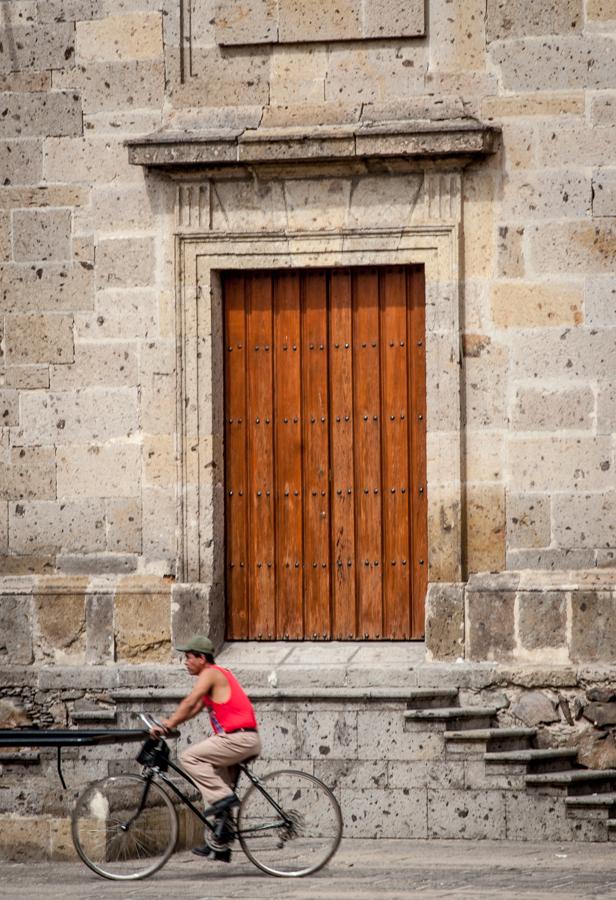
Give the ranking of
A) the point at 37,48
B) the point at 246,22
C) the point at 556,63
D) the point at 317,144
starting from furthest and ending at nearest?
1. the point at 37,48
2. the point at 246,22
3. the point at 317,144
4. the point at 556,63

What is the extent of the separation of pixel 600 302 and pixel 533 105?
4.39 ft

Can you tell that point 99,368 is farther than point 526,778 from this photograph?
Yes

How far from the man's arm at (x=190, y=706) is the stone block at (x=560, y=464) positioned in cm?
312

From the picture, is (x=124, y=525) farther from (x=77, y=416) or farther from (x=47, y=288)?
(x=47, y=288)

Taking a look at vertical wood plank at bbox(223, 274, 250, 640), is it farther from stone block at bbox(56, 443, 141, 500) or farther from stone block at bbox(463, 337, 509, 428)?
stone block at bbox(463, 337, 509, 428)

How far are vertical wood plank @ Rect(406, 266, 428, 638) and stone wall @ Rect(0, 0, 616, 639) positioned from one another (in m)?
0.28

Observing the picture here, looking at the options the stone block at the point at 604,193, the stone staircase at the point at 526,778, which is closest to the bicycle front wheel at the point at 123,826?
the stone staircase at the point at 526,778

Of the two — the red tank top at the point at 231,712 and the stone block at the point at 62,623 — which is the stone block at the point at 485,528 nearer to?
the stone block at the point at 62,623

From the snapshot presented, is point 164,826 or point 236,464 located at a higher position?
point 236,464

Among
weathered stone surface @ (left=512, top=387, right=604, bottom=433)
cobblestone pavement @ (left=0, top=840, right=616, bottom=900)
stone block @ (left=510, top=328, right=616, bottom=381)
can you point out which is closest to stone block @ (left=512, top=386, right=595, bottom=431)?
weathered stone surface @ (left=512, top=387, right=604, bottom=433)

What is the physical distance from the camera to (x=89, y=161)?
41.2 ft

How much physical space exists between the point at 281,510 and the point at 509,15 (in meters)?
3.56

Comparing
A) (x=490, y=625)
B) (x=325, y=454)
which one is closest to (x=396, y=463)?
(x=325, y=454)

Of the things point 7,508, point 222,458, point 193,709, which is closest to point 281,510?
point 222,458
